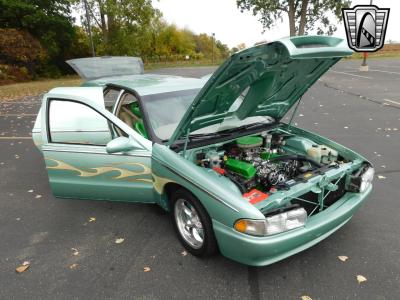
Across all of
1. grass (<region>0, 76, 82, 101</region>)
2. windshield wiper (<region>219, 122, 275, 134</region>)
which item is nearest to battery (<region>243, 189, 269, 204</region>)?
windshield wiper (<region>219, 122, 275, 134</region>)

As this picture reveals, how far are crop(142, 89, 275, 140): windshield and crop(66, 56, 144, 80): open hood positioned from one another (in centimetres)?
216

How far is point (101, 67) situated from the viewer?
5.25 m

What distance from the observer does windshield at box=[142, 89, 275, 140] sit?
10.7ft

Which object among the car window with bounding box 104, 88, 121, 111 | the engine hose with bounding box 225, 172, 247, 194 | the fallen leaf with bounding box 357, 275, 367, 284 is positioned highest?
the car window with bounding box 104, 88, 121, 111

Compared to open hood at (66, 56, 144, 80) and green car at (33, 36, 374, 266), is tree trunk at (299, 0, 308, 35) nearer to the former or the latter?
open hood at (66, 56, 144, 80)

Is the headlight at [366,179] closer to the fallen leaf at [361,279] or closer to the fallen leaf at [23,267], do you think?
the fallen leaf at [361,279]

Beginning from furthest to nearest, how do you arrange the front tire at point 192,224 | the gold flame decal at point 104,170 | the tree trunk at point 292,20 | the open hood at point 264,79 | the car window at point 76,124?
the tree trunk at point 292,20, the car window at point 76,124, the gold flame decal at point 104,170, the front tire at point 192,224, the open hood at point 264,79

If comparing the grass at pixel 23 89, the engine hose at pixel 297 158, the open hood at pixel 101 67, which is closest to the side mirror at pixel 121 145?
the engine hose at pixel 297 158

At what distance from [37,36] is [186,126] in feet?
99.0

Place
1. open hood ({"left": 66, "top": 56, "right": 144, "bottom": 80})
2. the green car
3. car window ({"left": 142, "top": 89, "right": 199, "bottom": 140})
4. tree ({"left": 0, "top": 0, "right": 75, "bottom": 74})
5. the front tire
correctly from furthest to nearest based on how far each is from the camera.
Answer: tree ({"left": 0, "top": 0, "right": 75, "bottom": 74})
open hood ({"left": 66, "top": 56, "right": 144, "bottom": 80})
car window ({"left": 142, "top": 89, "right": 199, "bottom": 140})
the front tire
the green car

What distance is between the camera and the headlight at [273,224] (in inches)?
89.9

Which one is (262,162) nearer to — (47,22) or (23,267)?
(23,267)

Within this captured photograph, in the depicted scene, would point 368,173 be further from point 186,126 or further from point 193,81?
point 193,81

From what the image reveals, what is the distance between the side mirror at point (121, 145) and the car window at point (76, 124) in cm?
38
